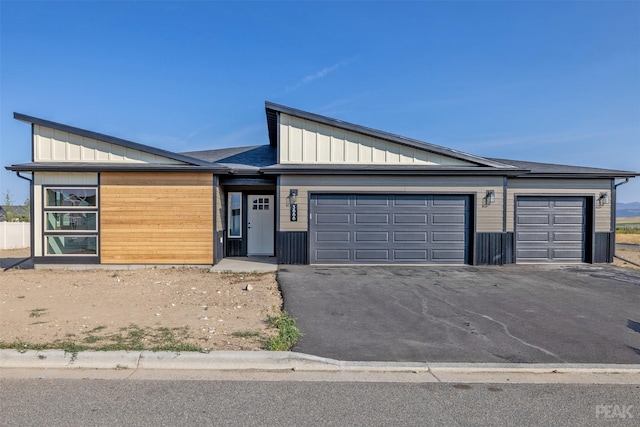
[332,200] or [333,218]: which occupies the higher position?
[332,200]

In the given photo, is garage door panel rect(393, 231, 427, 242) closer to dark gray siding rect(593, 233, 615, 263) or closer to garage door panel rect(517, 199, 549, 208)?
garage door panel rect(517, 199, 549, 208)

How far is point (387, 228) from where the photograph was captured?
11500 millimetres

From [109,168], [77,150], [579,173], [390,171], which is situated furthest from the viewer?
[579,173]

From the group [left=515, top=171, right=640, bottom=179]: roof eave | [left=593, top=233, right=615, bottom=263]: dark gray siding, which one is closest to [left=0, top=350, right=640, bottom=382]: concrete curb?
[left=515, top=171, right=640, bottom=179]: roof eave

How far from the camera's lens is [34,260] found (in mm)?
10648

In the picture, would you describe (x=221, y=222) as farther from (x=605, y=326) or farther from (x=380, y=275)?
(x=605, y=326)

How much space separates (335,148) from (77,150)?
7486mm

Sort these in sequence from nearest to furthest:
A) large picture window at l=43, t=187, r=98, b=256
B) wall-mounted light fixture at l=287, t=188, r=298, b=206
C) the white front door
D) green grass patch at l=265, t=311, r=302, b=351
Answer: green grass patch at l=265, t=311, r=302, b=351 < large picture window at l=43, t=187, r=98, b=256 < wall-mounted light fixture at l=287, t=188, r=298, b=206 < the white front door

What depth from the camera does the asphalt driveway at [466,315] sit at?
15.4 feet

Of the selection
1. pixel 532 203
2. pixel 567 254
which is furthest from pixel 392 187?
pixel 567 254

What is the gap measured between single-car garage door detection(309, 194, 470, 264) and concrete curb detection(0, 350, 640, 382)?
281 inches

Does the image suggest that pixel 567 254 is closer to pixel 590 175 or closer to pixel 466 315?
pixel 590 175

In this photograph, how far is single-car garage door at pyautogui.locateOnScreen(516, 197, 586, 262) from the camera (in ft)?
39.9

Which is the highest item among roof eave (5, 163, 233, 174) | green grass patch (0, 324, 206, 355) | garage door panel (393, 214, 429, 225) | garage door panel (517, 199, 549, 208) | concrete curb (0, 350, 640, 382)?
roof eave (5, 163, 233, 174)
